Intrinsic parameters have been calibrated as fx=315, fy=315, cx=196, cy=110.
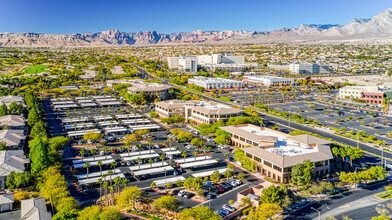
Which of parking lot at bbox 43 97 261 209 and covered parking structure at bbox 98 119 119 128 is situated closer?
parking lot at bbox 43 97 261 209

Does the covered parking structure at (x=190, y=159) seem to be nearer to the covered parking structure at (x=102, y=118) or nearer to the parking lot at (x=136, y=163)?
the parking lot at (x=136, y=163)

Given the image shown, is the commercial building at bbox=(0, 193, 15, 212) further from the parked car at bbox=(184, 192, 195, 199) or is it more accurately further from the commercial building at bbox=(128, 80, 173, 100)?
the commercial building at bbox=(128, 80, 173, 100)

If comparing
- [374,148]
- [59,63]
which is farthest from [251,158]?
[59,63]

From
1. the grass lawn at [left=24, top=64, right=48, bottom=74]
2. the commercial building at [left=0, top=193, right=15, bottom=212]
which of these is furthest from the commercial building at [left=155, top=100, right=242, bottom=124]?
the grass lawn at [left=24, top=64, right=48, bottom=74]

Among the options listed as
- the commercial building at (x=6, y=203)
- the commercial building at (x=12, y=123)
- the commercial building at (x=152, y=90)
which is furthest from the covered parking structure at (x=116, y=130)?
the commercial building at (x=6, y=203)

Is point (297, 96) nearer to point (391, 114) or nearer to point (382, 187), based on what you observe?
point (391, 114)

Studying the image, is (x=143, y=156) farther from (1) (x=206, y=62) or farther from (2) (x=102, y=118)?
(1) (x=206, y=62)
